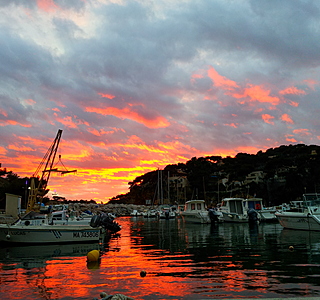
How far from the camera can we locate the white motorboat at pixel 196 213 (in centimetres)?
4984

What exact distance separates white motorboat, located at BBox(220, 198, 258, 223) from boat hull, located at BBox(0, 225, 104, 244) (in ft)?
94.2

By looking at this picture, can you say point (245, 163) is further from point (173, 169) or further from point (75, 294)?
point (75, 294)

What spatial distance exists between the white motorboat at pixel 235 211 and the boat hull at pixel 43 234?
94.2 ft

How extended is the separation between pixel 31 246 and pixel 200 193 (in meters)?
102

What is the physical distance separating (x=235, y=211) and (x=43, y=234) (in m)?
33.7

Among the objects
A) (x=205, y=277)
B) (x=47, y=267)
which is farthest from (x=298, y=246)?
(x=47, y=267)

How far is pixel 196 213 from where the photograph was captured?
50.4m

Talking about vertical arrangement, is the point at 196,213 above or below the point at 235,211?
below

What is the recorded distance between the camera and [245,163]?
118 metres

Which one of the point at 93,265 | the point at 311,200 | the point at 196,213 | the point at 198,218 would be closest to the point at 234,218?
the point at 198,218

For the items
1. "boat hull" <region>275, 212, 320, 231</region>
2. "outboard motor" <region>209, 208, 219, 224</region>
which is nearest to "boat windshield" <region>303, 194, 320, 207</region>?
"boat hull" <region>275, 212, 320, 231</region>

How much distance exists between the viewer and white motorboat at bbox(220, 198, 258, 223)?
159ft

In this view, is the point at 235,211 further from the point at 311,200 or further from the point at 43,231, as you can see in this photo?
the point at 43,231

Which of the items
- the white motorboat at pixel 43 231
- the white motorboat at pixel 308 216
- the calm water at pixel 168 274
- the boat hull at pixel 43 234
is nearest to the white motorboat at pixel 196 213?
the white motorboat at pixel 308 216
